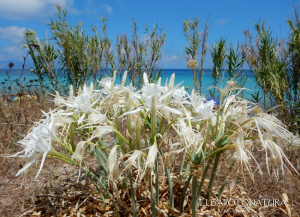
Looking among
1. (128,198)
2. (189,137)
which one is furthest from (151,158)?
(128,198)

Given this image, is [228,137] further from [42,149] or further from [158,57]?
[158,57]

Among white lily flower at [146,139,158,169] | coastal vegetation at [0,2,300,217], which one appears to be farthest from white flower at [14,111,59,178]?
white lily flower at [146,139,158,169]

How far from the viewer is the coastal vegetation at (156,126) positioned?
946 mm

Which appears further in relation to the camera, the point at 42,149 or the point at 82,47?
the point at 82,47

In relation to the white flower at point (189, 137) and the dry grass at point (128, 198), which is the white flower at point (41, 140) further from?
the white flower at point (189, 137)

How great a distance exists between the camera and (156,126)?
1.18 meters

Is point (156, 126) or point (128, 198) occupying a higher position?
point (156, 126)

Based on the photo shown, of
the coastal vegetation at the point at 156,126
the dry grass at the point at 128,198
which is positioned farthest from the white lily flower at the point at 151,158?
the dry grass at the point at 128,198

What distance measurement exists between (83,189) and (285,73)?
4152mm

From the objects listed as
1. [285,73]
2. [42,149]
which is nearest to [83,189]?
[42,149]

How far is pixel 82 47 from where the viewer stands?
6129 mm

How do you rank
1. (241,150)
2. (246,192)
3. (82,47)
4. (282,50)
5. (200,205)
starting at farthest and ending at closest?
(82,47) → (282,50) → (246,192) → (200,205) → (241,150)

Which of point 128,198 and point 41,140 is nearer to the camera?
point 41,140

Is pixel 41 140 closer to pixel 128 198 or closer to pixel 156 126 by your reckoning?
pixel 156 126
